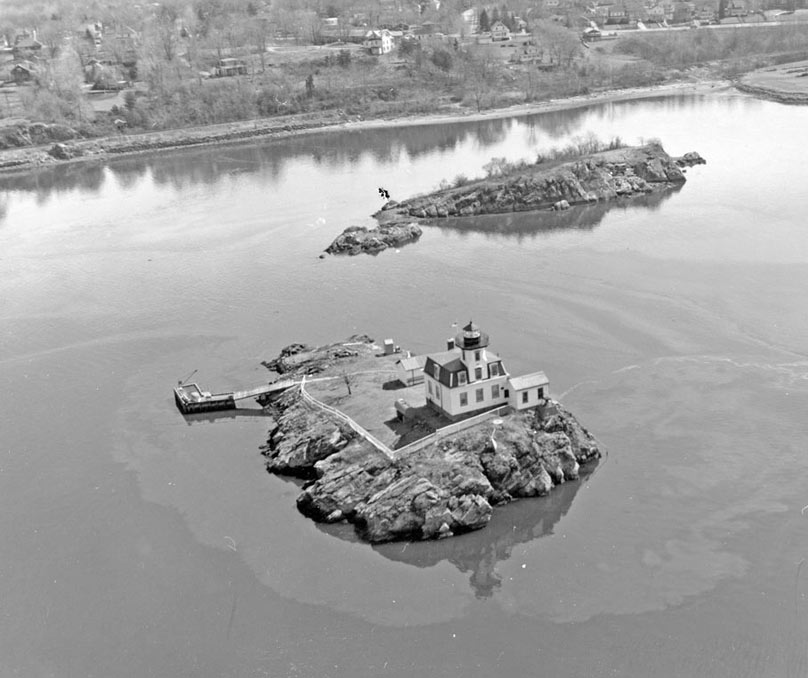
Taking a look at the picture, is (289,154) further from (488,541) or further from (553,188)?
(488,541)

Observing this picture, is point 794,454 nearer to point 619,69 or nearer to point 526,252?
point 526,252

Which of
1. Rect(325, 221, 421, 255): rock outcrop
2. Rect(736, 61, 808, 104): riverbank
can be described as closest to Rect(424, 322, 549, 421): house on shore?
Rect(325, 221, 421, 255): rock outcrop

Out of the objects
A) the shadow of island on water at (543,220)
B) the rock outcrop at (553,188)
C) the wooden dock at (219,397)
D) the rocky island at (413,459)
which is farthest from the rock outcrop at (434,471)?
the rock outcrop at (553,188)

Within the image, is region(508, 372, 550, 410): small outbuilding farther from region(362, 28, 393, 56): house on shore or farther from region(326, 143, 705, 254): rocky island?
region(362, 28, 393, 56): house on shore

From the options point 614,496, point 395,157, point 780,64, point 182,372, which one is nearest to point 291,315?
point 182,372

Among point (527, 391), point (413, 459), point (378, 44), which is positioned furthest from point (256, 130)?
point (413, 459)
